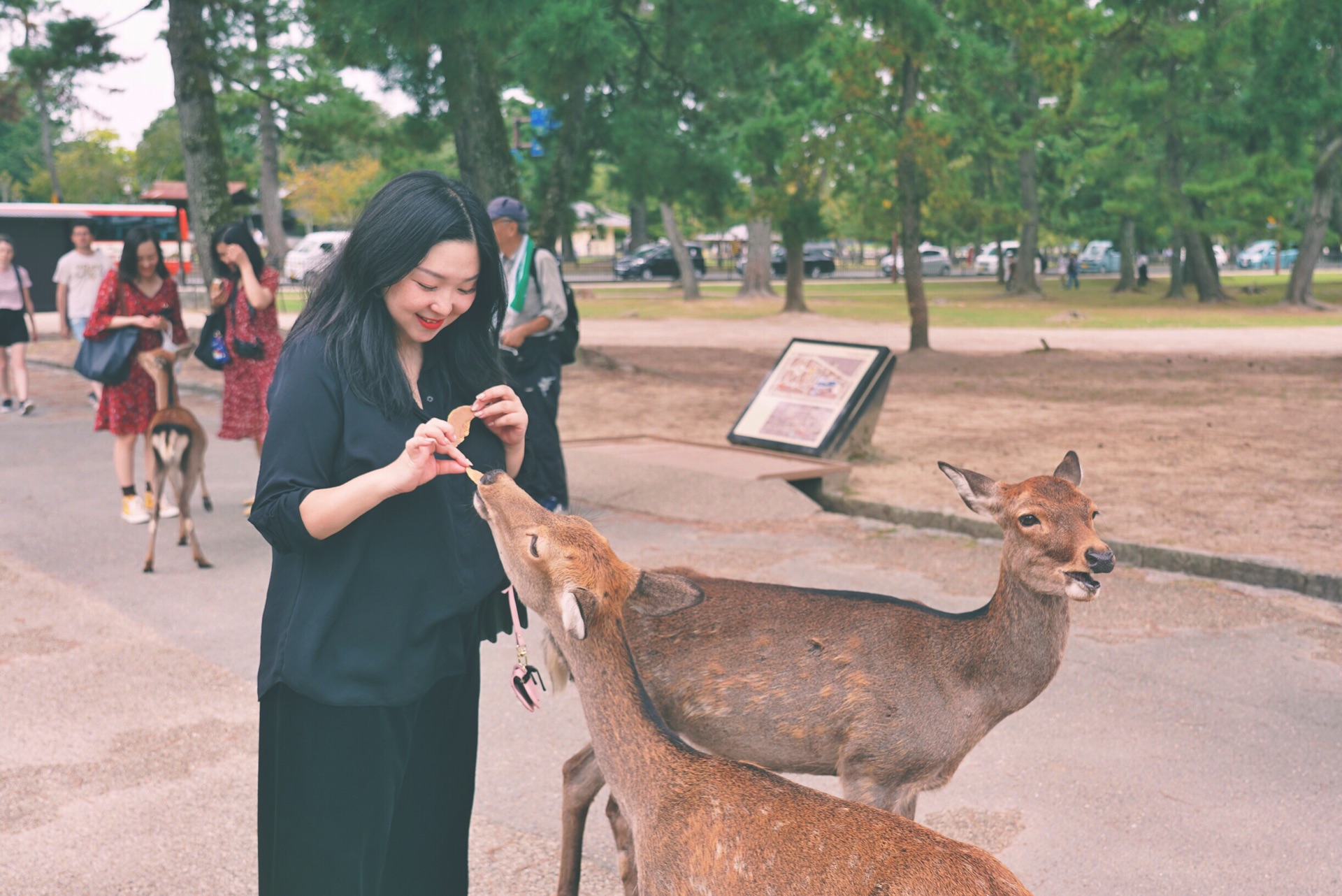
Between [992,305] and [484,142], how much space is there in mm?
24038

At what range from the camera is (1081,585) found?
3.29 m

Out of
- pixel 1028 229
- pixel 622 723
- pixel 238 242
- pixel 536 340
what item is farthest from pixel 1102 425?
pixel 1028 229

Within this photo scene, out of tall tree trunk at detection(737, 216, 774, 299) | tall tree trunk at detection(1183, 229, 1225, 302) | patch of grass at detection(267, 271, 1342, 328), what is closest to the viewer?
patch of grass at detection(267, 271, 1342, 328)

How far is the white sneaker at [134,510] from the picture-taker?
9016 mm

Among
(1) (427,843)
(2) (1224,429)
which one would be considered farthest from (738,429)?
(1) (427,843)

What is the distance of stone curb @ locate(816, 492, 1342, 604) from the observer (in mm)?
7038

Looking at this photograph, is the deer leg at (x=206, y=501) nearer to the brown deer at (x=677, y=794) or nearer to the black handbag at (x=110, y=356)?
→ the black handbag at (x=110, y=356)

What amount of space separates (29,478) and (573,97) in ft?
32.7

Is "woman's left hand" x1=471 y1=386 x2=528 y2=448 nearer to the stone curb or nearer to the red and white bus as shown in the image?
the stone curb

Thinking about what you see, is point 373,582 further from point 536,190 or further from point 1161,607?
point 536,190

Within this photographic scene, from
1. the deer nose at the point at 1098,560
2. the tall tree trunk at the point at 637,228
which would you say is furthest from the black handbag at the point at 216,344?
the tall tree trunk at the point at 637,228

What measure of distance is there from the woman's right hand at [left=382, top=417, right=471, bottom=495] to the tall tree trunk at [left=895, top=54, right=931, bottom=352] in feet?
55.4

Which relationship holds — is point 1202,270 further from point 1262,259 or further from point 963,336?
point 1262,259

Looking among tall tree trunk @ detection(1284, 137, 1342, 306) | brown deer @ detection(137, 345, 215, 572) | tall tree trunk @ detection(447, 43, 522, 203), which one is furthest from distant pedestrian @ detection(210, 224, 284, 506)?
tall tree trunk @ detection(1284, 137, 1342, 306)
